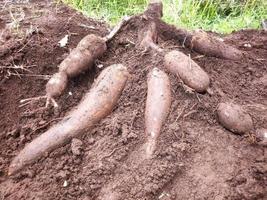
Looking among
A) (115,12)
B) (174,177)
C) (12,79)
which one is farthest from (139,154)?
(115,12)

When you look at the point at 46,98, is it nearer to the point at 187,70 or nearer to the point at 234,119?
the point at 187,70

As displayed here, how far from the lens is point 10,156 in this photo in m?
2.48

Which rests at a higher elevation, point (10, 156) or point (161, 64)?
point (161, 64)

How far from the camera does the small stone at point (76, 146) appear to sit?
2.39m

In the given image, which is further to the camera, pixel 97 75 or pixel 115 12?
pixel 115 12

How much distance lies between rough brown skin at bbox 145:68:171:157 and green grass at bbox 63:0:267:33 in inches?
61.3

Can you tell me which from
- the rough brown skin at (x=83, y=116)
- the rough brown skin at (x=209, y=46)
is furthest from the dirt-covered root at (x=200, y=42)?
the rough brown skin at (x=83, y=116)

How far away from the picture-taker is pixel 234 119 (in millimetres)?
2514

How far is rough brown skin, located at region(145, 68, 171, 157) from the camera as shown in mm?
2422

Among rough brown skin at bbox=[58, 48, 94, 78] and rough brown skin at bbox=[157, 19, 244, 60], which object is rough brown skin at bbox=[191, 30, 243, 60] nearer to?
rough brown skin at bbox=[157, 19, 244, 60]

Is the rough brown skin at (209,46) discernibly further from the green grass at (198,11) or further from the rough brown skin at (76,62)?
the green grass at (198,11)

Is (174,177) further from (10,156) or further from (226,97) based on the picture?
(10,156)

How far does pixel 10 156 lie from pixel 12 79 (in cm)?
56

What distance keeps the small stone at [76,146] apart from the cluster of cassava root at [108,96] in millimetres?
50
